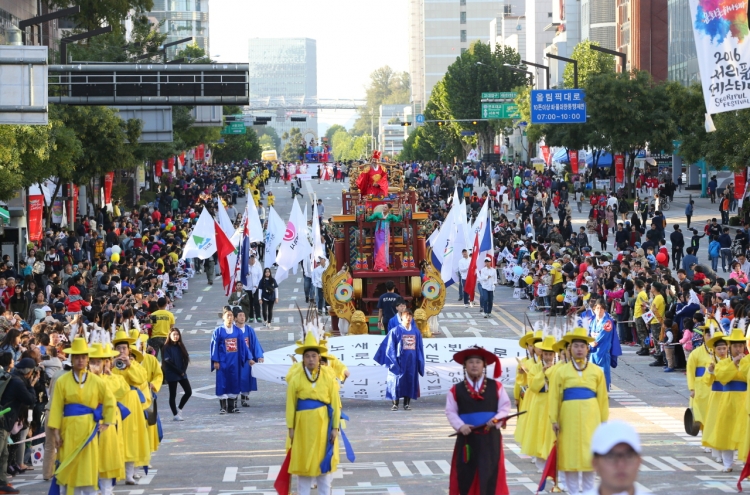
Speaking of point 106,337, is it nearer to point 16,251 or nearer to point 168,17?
point 16,251

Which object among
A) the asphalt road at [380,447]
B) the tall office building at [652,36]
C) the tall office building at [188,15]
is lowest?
the asphalt road at [380,447]

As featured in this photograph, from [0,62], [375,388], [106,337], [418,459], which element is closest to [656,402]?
[375,388]

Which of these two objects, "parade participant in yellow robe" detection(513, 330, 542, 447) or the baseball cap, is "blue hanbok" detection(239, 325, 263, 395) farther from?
the baseball cap

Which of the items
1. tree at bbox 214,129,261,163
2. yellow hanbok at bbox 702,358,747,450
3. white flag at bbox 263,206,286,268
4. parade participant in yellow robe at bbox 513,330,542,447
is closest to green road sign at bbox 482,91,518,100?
tree at bbox 214,129,261,163

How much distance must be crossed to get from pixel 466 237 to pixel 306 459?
2029 cm

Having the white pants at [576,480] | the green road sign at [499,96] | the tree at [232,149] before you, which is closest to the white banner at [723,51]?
the white pants at [576,480]

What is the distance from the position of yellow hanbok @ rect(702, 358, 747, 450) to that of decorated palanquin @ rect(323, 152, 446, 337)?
36.5 feet

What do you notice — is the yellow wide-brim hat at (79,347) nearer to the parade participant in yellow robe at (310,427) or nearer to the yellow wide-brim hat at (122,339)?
the yellow wide-brim hat at (122,339)

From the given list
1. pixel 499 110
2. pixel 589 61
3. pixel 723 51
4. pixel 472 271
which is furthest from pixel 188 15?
pixel 723 51

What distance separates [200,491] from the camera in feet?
43.7

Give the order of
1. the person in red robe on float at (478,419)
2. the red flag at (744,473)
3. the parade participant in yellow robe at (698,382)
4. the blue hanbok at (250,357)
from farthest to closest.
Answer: the blue hanbok at (250,357) → the parade participant in yellow robe at (698,382) → the red flag at (744,473) → the person in red robe on float at (478,419)

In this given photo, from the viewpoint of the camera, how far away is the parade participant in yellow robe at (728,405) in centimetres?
1418

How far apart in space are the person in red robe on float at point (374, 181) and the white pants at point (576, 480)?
45.3ft

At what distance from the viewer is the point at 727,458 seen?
46.8ft
